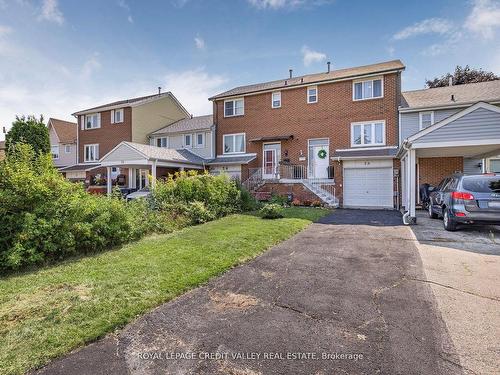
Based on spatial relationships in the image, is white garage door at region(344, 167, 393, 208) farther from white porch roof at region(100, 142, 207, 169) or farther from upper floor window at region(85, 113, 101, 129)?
upper floor window at region(85, 113, 101, 129)

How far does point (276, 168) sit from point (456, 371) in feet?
60.2

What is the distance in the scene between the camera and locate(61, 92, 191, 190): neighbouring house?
1008 inches

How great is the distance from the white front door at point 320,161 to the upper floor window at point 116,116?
17779 millimetres

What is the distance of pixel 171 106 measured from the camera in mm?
30484

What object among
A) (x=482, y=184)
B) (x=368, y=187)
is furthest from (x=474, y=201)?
(x=368, y=187)

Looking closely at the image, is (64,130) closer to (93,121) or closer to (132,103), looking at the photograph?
(93,121)

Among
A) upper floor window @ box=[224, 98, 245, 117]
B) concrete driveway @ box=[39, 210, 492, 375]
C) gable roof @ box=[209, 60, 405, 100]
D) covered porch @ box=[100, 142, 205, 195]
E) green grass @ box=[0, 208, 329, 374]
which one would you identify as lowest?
concrete driveway @ box=[39, 210, 492, 375]

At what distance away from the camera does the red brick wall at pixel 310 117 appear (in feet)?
58.8

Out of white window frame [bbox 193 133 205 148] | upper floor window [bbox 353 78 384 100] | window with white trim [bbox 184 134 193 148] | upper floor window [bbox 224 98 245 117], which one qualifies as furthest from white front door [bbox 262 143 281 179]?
window with white trim [bbox 184 134 193 148]

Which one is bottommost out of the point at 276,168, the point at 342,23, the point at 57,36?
the point at 276,168

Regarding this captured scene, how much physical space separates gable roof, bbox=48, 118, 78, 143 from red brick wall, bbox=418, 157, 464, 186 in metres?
31.1

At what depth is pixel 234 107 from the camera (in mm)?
23141

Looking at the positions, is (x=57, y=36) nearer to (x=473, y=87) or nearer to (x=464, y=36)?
(x=464, y=36)

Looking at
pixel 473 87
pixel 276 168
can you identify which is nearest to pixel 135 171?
pixel 276 168
